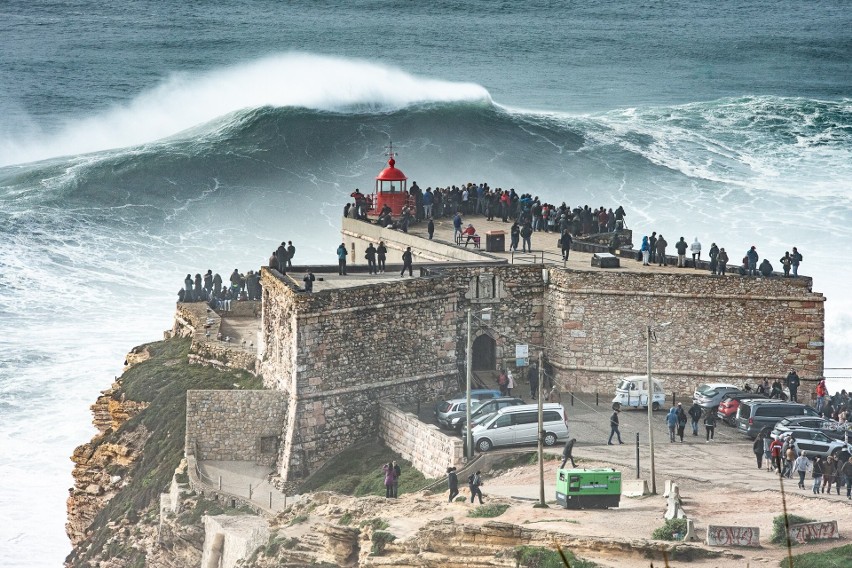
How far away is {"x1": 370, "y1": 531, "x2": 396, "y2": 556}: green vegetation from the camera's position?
41.0 meters

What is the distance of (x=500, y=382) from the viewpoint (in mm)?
51594

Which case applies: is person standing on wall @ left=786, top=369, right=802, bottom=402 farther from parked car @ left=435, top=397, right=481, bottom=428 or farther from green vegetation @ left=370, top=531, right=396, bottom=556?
green vegetation @ left=370, top=531, right=396, bottom=556

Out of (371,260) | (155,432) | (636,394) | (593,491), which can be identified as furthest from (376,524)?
(155,432)

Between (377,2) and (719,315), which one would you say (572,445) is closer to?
(719,315)

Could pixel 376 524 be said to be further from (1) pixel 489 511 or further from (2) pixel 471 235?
(2) pixel 471 235

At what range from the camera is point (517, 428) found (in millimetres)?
46625

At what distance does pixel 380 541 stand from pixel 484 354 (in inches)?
534

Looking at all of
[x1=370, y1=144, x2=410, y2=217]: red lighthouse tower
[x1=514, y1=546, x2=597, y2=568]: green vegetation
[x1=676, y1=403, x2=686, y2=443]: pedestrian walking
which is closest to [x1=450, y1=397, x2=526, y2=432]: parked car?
[x1=676, y1=403, x2=686, y2=443]: pedestrian walking

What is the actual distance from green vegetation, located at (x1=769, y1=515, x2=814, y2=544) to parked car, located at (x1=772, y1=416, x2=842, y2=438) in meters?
7.65

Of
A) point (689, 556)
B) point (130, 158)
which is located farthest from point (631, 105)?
point (689, 556)

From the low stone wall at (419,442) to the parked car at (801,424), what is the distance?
336 inches

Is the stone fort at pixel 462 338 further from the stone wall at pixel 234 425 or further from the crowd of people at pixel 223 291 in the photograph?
the crowd of people at pixel 223 291

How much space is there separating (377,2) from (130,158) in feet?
186

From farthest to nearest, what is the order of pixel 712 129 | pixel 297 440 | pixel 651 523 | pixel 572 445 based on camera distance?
pixel 712 129 → pixel 297 440 → pixel 572 445 → pixel 651 523
